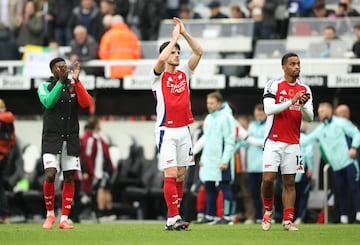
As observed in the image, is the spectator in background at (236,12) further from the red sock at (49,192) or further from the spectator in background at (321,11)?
the red sock at (49,192)

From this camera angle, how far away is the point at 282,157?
15617 millimetres

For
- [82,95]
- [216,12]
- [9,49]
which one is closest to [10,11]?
[9,49]

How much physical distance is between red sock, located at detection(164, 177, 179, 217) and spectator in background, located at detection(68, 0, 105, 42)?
42.1ft

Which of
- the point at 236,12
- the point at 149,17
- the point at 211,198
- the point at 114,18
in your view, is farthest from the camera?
the point at 149,17

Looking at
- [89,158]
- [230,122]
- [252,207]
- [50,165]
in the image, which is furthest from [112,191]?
[50,165]

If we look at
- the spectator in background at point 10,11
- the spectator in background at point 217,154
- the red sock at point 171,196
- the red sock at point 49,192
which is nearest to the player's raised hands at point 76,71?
the red sock at point 49,192

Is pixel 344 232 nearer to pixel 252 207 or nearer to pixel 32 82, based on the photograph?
pixel 252 207

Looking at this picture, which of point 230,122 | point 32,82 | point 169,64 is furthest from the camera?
point 32,82

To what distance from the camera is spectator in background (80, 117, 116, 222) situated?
23328mm

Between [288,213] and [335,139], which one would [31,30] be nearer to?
[335,139]

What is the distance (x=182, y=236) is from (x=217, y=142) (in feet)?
20.8

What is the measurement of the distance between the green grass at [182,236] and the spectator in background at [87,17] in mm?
11994

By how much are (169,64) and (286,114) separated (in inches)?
65.0

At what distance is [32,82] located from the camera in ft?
81.0
